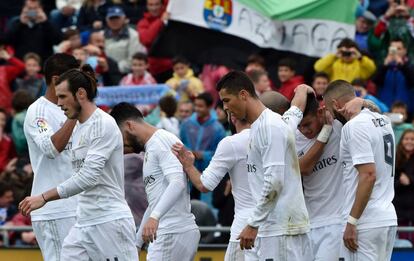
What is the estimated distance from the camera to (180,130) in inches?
755

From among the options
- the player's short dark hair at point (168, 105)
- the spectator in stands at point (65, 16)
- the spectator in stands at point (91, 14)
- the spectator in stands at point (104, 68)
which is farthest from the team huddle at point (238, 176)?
the spectator in stands at point (65, 16)

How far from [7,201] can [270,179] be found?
7220 mm

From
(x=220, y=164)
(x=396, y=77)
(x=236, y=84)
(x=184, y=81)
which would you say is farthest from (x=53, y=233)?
(x=396, y=77)

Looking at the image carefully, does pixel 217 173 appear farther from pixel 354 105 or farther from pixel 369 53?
pixel 369 53

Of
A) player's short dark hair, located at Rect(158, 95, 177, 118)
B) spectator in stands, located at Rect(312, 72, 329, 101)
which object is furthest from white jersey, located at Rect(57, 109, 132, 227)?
spectator in stands, located at Rect(312, 72, 329, 101)

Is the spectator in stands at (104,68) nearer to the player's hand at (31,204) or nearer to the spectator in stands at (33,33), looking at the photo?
the spectator in stands at (33,33)

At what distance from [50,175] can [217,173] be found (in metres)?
1.69

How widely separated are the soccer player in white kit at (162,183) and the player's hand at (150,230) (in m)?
0.39

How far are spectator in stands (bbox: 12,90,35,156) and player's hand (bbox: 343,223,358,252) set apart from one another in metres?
A: 7.95

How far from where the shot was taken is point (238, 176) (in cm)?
1345

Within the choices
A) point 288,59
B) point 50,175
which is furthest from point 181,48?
point 50,175

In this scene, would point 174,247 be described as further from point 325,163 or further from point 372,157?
point 372,157

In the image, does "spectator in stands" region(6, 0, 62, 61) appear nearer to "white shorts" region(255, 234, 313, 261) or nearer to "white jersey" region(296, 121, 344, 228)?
"white jersey" region(296, 121, 344, 228)

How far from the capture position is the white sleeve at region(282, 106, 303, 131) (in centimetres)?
1292
